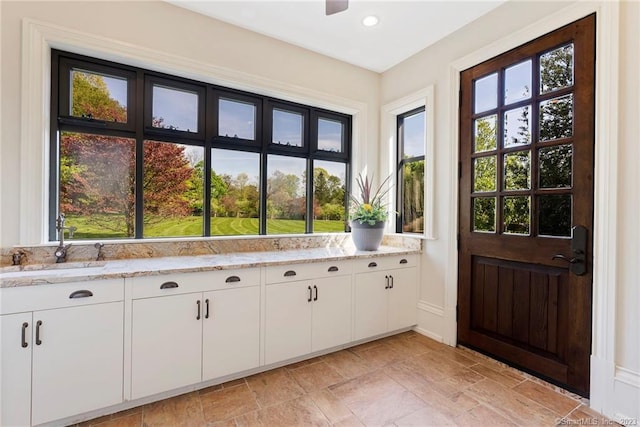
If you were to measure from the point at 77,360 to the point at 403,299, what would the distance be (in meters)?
2.80

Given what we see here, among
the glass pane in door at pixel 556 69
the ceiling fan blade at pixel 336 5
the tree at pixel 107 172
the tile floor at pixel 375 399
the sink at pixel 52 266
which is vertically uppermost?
the ceiling fan blade at pixel 336 5

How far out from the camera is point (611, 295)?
190cm

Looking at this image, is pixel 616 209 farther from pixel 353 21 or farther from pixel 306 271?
pixel 353 21

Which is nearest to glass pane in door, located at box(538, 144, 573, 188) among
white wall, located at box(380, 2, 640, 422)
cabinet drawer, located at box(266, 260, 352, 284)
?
white wall, located at box(380, 2, 640, 422)

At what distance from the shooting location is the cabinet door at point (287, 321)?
2402 mm

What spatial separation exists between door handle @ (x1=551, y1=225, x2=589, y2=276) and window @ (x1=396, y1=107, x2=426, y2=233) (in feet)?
4.81

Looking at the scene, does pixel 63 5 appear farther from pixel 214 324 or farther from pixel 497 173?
pixel 497 173

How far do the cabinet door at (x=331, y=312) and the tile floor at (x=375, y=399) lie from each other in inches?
7.6

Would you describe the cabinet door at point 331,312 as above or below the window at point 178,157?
below

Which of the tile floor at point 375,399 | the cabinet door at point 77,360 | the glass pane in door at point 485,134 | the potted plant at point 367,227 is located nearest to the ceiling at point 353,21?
the glass pane in door at point 485,134

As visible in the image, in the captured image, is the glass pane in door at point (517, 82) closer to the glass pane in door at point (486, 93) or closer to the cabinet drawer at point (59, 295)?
the glass pane in door at point (486, 93)

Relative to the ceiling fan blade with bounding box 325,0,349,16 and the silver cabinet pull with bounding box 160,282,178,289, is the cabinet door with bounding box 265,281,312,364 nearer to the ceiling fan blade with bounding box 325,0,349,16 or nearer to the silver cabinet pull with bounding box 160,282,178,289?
the silver cabinet pull with bounding box 160,282,178,289

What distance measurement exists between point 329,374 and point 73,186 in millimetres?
2638

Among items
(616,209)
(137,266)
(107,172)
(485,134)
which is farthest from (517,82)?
(107,172)
